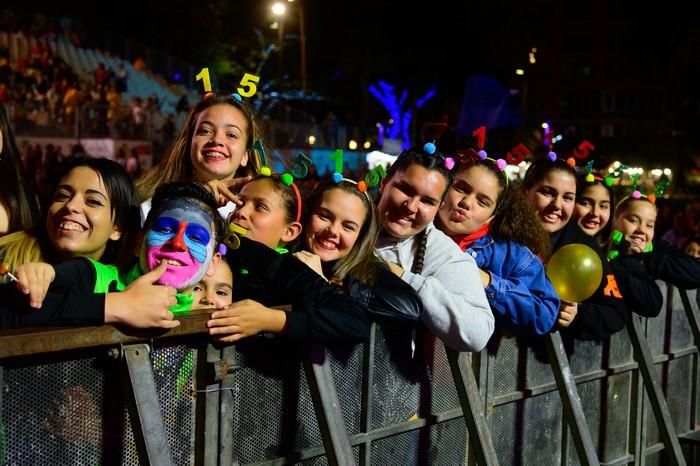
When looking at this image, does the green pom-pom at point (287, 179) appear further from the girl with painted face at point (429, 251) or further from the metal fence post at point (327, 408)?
the metal fence post at point (327, 408)

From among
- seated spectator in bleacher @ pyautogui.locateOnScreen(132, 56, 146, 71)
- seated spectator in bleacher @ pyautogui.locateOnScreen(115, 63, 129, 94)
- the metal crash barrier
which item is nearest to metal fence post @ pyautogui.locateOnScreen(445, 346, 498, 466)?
the metal crash barrier

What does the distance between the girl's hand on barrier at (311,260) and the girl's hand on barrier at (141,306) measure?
1.15 meters

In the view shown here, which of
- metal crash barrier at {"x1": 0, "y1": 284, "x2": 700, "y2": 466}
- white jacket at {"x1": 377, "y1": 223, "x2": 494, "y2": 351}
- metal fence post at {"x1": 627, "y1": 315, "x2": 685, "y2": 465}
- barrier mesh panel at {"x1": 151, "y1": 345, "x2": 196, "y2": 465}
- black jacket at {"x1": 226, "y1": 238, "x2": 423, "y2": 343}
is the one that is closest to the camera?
metal crash barrier at {"x1": 0, "y1": 284, "x2": 700, "y2": 466}

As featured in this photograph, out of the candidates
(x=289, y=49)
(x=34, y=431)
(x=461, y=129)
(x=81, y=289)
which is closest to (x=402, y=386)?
(x=81, y=289)

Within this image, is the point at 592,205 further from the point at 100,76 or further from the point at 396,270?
the point at 100,76

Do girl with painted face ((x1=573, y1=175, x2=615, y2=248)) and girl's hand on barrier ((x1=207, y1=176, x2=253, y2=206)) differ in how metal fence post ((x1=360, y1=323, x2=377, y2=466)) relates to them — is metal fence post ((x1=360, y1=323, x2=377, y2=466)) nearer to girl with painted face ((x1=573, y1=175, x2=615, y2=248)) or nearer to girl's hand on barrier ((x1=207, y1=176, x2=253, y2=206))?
girl's hand on barrier ((x1=207, y1=176, x2=253, y2=206))

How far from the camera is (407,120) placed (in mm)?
48125

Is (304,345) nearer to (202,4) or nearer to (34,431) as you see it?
(34,431)

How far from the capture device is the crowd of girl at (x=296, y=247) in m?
3.42

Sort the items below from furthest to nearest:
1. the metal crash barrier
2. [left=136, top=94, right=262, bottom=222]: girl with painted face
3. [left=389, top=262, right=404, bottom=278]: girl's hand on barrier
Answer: [left=136, top=94, right=262, bottom=222]: girl with painted face < [left=389, top=262, right=404, bottom=278]: girl's hand on barrier < the metal crash barrier

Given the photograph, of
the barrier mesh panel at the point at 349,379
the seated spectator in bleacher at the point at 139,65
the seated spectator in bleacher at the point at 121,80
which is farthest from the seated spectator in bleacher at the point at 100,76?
the barrier mesh panel at the point at 349,379

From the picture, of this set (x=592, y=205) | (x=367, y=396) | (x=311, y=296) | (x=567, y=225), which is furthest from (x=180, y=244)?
(x=592, y=205)

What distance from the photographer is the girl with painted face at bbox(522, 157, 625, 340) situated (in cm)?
575

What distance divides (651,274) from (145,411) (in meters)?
5.03
